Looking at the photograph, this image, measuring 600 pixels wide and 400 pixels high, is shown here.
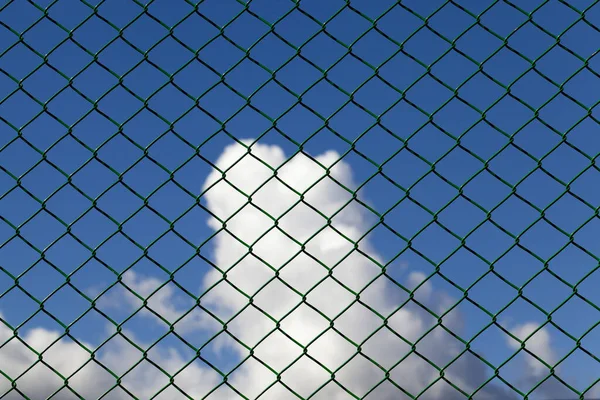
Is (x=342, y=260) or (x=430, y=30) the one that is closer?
(x=342, y=260)

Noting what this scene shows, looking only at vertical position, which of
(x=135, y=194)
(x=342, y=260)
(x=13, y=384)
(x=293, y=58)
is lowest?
(x=13, y=384)

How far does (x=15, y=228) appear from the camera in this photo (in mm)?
3119

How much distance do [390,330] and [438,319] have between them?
21 centimetres

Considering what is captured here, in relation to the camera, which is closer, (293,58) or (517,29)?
(293,58)

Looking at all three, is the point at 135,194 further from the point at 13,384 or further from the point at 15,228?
the point at 13,384

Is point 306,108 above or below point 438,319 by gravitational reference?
above

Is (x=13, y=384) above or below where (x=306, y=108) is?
below

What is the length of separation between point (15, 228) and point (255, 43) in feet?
4.09

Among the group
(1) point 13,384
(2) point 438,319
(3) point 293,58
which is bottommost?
(1) point 13,384

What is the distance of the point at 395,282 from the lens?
3162mm

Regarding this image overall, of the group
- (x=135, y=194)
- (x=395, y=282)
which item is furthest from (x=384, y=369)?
(x=135, y=194)

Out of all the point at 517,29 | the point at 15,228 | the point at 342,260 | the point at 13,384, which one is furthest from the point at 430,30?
the point at 13,384

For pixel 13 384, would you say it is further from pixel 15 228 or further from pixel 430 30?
pixel 430 30

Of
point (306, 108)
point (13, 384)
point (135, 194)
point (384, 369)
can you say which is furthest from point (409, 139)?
point (13, 384)
